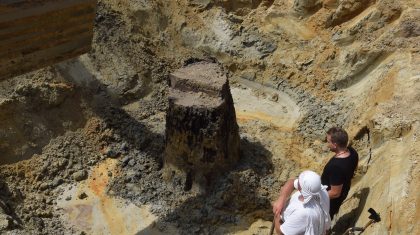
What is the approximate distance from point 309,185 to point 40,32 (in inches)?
137

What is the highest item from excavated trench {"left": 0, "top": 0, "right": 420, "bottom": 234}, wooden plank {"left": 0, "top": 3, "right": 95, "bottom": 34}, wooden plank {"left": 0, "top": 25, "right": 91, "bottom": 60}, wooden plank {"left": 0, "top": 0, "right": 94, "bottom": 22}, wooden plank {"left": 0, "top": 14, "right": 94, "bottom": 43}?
wooden plank {"left": 0, "top": 0, "right": 94, "bottom": 22}

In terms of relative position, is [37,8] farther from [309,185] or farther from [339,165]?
[339,165]

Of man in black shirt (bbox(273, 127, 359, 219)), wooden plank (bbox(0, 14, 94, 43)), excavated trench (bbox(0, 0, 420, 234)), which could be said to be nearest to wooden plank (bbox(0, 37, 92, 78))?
wooden plank (bbox(0, 14, 94, 43))

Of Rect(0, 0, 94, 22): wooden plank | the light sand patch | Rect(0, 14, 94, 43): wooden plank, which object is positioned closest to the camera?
Rect(0, 0, 94, 22): wooden plank

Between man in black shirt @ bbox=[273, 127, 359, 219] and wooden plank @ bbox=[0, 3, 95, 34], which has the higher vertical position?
wooden plank @ bbox=[0, 3, 95, 34]

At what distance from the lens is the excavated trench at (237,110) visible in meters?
6.89

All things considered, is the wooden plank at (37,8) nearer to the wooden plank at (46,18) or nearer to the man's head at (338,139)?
the wooden plank at (46,18)

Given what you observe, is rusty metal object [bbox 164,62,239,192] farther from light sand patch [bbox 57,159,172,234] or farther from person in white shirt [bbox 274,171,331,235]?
person in white shirt [bbox 274,171,331,235]

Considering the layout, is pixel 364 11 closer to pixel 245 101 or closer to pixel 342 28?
pixel 342 28

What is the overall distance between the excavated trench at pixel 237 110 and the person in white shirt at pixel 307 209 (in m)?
0.67

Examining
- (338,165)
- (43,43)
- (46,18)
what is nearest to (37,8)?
(46,18)

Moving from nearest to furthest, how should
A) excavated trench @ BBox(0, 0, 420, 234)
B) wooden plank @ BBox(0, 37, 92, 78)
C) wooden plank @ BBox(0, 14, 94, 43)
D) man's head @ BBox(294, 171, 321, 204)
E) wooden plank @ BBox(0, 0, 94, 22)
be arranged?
1. man's head @ BBox(294, 171, 321, 204)
2. wooden plank @ BBox(0, 0, 94, 22)
3. wooden plank @ BBox(0, 14, 94, 43)
4. wooden plank @ BBox(0, 37, 92, 78)
5. excavated trench @ BBox(0, 0, 420, 234)

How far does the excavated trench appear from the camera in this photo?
271 inches

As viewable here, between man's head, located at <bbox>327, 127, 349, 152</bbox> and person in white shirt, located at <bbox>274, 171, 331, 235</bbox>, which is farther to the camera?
man's head, located at <bbox>327, 127, 349, 152</bbox>
